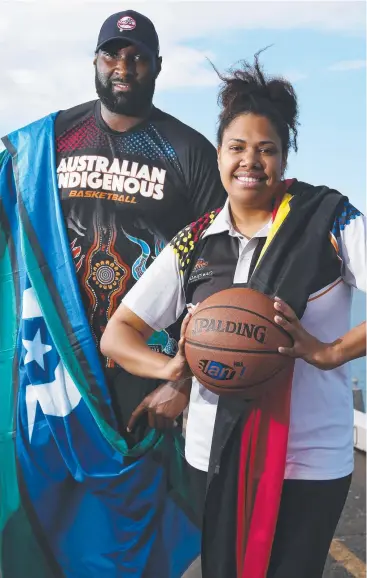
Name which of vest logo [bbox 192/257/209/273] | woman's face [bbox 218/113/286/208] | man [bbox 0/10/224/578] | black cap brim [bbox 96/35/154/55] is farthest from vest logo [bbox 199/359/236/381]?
black cap brim [bbox 96/35/154/55]

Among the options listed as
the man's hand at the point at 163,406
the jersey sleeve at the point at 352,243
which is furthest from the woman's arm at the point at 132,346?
the jersey sleeve at the point at 352,243

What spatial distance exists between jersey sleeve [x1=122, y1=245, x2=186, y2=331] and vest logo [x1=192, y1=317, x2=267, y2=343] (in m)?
0.31

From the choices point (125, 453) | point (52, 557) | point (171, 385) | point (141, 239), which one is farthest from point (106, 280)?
point (52, 557)

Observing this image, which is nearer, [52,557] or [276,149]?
[276,149]

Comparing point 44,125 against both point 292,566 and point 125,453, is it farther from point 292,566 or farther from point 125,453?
point 292,566

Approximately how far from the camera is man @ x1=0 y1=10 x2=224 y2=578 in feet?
10.9

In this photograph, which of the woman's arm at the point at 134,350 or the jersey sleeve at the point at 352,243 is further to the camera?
the woman's arm at the point at 134,350

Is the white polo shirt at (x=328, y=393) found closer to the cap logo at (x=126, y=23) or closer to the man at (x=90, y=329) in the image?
the man at (x=90, y=329)

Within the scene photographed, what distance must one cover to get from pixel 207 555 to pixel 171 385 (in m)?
0.76

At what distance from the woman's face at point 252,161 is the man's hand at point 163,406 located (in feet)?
2.79

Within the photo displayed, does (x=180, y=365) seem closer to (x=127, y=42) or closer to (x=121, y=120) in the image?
(x=121, y=120)

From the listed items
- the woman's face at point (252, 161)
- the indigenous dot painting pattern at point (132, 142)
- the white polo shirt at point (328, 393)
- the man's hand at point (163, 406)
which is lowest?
the man's hand at point (163, 406)

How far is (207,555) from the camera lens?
2.59 m

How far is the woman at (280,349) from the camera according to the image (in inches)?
92.7
